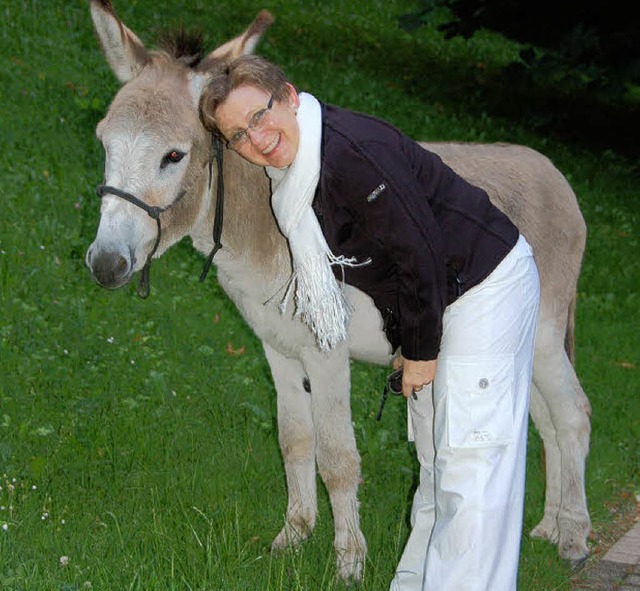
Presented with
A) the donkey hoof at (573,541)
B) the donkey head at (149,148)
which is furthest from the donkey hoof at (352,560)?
the donkey head at (149,148)

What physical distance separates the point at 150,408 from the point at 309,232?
2.97 metres

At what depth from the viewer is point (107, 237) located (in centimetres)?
370

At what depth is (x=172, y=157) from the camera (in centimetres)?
391

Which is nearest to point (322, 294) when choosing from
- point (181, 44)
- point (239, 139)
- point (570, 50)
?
point (239, 139)

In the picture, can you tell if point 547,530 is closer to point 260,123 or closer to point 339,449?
point 339,449

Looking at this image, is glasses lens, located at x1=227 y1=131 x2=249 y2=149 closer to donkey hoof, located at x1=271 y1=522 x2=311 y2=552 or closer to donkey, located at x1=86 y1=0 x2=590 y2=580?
donkey, located at x1=86 y1=0 x2=590 y2=580

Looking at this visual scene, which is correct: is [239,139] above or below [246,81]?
below

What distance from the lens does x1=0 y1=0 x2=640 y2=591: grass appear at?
4.48 metres

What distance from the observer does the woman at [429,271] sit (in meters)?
3.34

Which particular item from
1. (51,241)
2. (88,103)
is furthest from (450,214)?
(88,103)

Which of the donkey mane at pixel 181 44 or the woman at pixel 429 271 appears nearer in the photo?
the woman at pixel 429 271

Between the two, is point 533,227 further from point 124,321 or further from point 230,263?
point 124,321

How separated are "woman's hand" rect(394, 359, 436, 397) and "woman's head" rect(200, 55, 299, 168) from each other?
0.83 m

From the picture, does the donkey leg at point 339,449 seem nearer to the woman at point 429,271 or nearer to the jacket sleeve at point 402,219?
the woman at point 429,271
